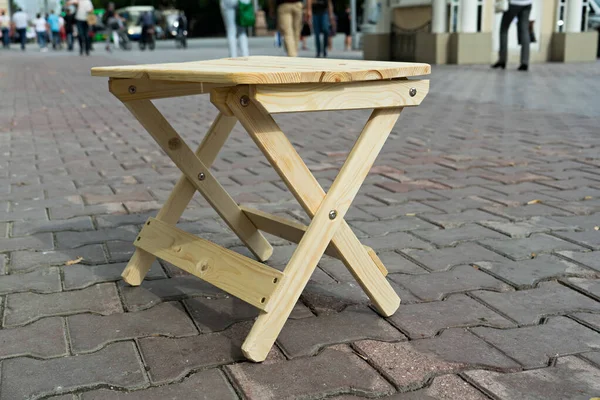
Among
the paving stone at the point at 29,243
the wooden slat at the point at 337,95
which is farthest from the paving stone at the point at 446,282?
the paving stone at the point at 29,243

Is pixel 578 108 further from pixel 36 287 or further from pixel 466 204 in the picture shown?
pixel 36 287

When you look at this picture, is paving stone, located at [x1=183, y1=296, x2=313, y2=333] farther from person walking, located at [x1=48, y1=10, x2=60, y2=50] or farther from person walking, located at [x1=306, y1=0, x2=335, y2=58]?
person walking, located at [x1=48, y1=10, x2=60, y2=50]

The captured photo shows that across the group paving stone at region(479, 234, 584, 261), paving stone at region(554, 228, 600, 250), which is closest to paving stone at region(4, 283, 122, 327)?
paving stone at region(479, 234, 584, 261)

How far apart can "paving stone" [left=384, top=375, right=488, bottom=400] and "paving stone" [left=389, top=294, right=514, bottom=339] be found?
0.34 metres

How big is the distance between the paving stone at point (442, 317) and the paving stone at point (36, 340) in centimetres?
112

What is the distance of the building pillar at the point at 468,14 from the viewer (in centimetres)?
1497

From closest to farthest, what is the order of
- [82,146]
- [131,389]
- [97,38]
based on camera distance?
[131,389]
[82,146]
[97,38]

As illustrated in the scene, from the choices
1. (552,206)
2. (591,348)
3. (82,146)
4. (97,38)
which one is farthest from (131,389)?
(97,38)

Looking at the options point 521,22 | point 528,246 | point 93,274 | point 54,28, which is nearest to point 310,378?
point 93,274

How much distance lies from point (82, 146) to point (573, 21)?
1278cm

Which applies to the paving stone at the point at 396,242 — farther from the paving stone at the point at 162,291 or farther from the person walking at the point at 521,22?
the person walking at the point at 521,22

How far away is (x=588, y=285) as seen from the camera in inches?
117

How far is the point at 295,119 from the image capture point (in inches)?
331

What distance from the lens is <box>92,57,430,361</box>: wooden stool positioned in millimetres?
2191
